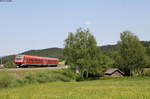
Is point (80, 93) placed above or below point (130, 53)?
below

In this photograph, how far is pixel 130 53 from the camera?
71438 millimetres

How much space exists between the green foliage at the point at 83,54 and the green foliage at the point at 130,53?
11111mm

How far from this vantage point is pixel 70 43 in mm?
65250

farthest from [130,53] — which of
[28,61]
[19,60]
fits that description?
[19,60]

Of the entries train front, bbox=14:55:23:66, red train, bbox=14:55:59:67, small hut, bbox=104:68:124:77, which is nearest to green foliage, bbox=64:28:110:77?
red train, bbox=14:55:59:67

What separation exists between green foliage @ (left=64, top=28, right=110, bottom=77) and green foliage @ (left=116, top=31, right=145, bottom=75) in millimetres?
11111

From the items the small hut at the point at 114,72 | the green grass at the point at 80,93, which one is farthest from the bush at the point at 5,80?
the small hut at the point at 114,72

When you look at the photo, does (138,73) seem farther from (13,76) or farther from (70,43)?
(13,76)

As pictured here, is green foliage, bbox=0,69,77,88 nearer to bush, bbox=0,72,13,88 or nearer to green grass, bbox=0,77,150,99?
bush, bbox=0,72,13,88

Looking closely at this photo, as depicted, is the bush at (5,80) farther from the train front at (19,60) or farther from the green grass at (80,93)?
the train front at (19,60)

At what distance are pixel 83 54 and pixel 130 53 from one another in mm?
17102

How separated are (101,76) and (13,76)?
38918mm

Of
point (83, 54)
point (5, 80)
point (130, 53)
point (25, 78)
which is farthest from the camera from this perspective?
point (130, 53)

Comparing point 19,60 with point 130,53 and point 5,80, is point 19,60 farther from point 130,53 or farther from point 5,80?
point 130,53
